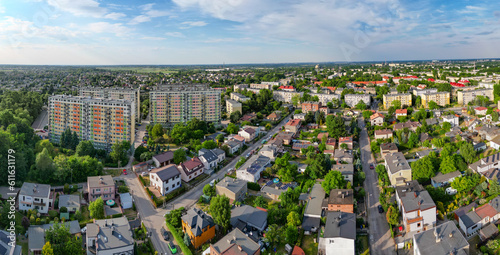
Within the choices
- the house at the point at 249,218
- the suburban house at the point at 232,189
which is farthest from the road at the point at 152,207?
the house at the point at 249,218

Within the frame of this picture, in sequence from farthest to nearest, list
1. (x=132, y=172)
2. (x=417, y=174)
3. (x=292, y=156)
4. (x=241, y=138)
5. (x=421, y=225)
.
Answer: (x=241, y=138)
(x=292, y=156)
(x=132, y=172)
(x=417, y=174)
(x=421, y=225)

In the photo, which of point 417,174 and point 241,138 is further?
point 241,138

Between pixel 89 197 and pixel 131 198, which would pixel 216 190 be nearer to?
pixel 131 198

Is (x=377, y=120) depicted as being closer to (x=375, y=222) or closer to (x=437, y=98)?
(x=437, y=98)

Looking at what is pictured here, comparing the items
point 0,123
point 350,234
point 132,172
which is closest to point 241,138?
point 132,172

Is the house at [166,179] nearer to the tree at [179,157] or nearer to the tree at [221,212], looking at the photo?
the tree at [179,157]

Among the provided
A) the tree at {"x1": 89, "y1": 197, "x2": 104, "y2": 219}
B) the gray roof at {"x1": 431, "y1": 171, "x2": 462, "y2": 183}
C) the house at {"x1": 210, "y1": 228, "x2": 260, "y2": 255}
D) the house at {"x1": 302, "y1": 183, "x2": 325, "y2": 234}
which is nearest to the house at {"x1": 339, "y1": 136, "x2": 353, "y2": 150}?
the gray roof at {"x1": 431, "y1": 171, "x2": 462, "y2": 183}
